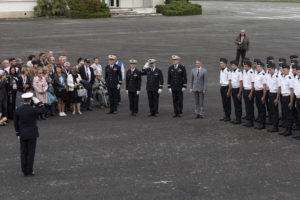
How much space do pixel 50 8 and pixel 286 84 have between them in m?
37.7

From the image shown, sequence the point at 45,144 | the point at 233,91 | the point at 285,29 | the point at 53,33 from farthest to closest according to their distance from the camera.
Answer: the point at 285,29
the point at 53,33
the point at 233,91
the point at 45,144

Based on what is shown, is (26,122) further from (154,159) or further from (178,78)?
(178,78)

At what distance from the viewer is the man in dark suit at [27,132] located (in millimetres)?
11695

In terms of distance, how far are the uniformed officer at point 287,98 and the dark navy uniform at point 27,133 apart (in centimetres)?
655

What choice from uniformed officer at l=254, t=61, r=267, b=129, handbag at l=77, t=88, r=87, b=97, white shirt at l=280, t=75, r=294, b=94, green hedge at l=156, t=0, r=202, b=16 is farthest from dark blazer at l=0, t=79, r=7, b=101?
green hedge at l=156, t=0, r=202, b=16

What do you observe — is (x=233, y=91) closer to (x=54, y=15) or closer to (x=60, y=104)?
(x=60, y=104)

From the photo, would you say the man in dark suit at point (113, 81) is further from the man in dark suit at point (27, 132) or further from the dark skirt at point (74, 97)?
the man in dark suit at point (27, 132)

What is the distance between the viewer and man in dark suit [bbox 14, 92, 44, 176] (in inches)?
460

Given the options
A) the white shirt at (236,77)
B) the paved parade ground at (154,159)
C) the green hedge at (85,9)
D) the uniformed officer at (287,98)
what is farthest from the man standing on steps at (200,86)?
the green hedge at (85,9)

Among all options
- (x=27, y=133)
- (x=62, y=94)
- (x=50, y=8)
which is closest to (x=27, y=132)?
(x=27, y=133)

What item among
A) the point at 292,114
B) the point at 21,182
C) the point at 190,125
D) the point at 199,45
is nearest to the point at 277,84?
the point at 292,114

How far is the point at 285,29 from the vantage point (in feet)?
141

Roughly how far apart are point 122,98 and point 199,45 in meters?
14.4

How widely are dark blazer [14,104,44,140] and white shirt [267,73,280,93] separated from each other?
6.59 meters
